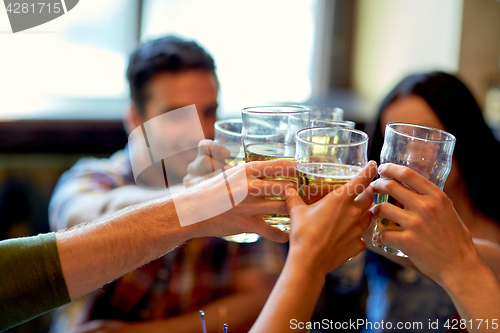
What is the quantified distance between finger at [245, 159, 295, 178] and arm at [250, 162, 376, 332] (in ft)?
0.27

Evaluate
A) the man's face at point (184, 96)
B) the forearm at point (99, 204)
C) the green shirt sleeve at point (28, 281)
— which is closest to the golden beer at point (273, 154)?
the green shirt sleeve at point (28, 281)

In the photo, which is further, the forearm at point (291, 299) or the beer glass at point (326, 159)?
the beer glass at point (326, 159)

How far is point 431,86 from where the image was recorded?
1.54 metres

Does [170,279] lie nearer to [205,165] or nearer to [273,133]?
[205,165]

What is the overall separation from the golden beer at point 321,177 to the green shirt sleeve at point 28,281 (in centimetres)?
51

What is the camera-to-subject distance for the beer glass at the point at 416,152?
69cm

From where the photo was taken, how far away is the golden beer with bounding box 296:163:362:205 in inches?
26.0

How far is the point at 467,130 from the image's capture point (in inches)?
59.8

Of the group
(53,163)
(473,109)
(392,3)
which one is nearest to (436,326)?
(473,109)

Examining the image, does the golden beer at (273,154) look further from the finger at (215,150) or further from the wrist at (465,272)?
the wrist at (465,272)

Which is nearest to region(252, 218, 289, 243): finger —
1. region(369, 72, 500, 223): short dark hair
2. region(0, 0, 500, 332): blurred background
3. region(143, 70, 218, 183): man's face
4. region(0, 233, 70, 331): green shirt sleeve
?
region(0, 233, 70, 331): green shirt sleeve

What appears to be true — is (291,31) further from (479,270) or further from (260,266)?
(479,270)

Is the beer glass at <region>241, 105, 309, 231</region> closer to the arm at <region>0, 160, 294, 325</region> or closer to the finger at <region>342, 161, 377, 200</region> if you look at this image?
the arm at <region>0, 160, 294, 325</region>

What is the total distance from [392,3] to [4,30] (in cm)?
278
